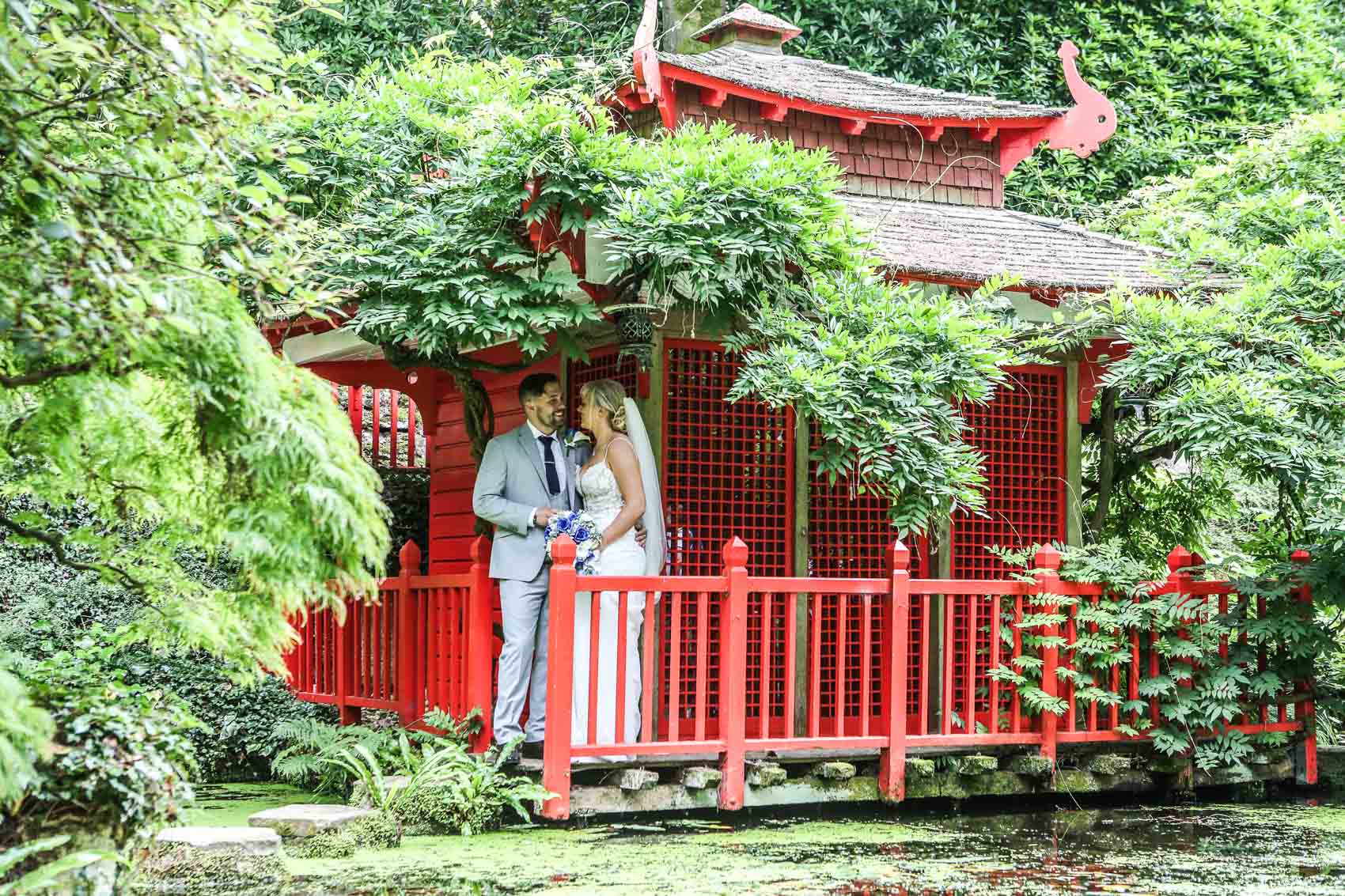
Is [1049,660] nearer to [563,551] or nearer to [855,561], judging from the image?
[855,561]

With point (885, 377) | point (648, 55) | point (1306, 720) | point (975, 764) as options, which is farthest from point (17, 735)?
point (1306, 720)

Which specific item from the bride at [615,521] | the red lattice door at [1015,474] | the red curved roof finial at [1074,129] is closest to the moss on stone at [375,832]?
the bride at [615,521]

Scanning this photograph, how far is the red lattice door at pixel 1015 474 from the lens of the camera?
34.1 feet

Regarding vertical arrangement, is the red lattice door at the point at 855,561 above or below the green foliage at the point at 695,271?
below

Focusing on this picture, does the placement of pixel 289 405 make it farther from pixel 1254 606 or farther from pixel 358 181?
pixel 1254 606

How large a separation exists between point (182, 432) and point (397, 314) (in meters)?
3.39

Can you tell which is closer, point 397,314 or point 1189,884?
point 1189,884

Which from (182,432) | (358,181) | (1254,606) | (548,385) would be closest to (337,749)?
(548,385)

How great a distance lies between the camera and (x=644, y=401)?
927cm

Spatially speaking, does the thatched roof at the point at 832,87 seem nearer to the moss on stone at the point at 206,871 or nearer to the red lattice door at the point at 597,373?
the red lattice door at the point at 597,373

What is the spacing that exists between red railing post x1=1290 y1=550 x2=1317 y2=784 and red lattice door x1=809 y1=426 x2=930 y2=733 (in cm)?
241

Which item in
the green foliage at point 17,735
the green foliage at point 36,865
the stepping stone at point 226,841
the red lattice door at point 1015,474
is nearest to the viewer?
the green foliage at point 17,735

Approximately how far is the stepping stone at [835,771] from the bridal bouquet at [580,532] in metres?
1.78

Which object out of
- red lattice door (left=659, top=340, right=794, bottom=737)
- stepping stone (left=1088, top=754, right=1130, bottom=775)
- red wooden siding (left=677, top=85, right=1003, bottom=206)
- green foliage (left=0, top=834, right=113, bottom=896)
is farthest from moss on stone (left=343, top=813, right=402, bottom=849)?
red wooden siding (left=677, top=85, right=1003, bottom=206)
